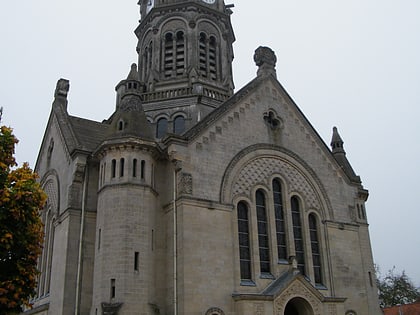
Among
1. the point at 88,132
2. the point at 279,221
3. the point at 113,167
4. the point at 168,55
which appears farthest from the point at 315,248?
the point at 168,55

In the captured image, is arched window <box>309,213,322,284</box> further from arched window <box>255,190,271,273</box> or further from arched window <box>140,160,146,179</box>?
arched window <box>140,160,146,179</box>

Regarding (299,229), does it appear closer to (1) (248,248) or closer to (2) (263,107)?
(1) (248,248)

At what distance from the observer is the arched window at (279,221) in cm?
2944

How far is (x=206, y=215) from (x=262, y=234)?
432 cm

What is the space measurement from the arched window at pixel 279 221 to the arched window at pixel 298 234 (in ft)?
3.08

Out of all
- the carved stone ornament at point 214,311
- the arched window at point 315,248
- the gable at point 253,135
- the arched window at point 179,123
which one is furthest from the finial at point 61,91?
the arched window at point 315,248

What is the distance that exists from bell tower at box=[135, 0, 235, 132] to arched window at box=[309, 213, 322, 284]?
12.5 meters

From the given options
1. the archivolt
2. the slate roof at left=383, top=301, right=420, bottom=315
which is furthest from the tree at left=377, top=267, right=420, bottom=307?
the archivolt

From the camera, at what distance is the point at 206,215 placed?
26.6m

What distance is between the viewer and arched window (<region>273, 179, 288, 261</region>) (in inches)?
1159

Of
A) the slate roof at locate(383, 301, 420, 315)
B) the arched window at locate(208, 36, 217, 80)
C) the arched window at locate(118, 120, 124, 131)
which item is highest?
the arched window at locate(208, 36, 217, 80)

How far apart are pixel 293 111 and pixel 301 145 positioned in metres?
2.44

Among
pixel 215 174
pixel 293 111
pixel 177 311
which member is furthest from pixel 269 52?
pixel 177 311

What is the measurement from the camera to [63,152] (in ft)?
105
